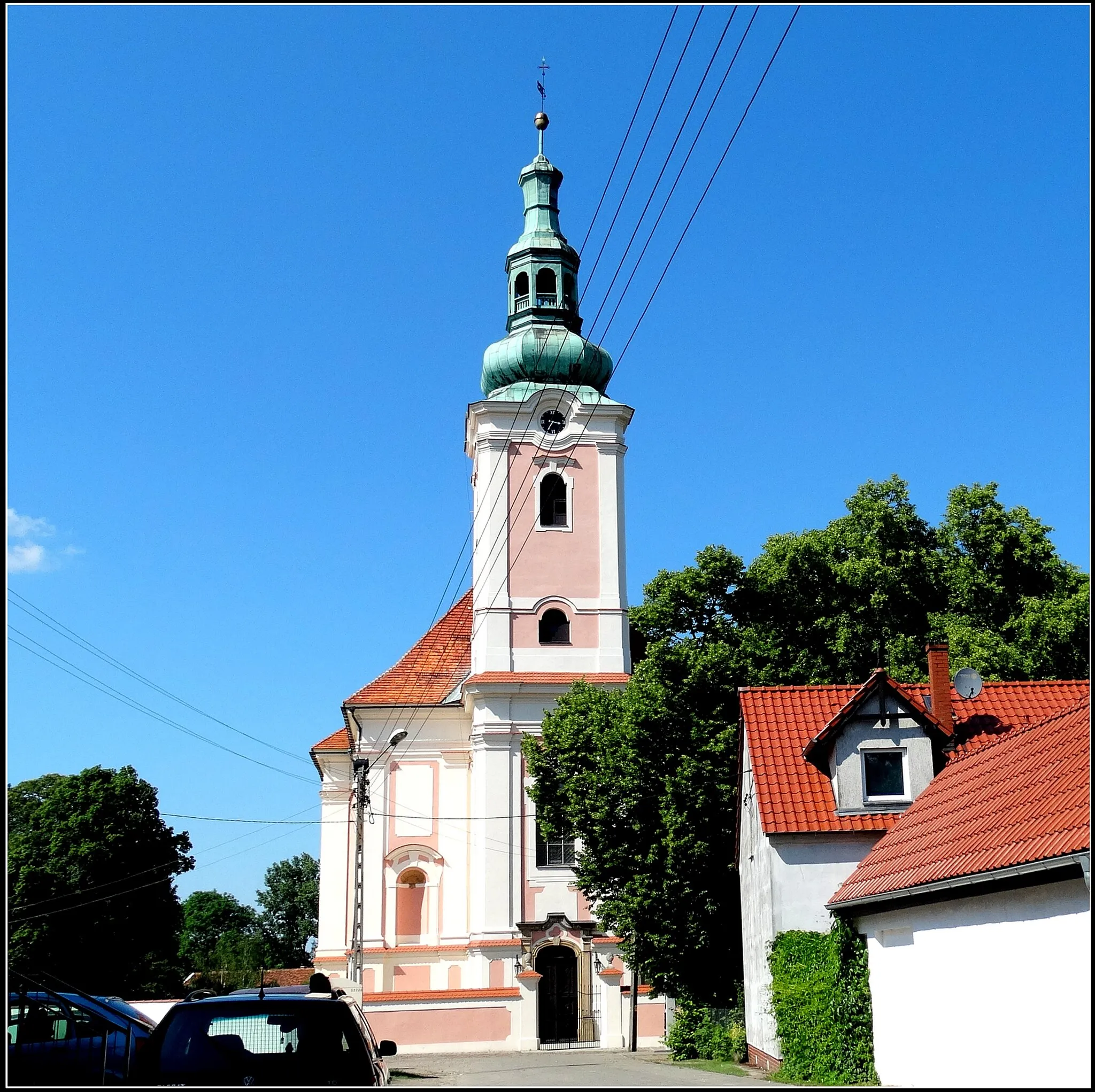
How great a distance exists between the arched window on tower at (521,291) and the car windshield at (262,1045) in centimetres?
3806

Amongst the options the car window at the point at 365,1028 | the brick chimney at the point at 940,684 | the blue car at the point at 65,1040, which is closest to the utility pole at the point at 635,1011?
the brick chimney at the point at 940,684

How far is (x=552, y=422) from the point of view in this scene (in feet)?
144

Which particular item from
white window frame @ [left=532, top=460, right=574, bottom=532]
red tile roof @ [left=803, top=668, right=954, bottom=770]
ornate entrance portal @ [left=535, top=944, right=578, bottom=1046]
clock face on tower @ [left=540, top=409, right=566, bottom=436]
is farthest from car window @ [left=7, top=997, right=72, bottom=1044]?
clock face on tower @ [left=540, top=409, right=566, bottom=436]

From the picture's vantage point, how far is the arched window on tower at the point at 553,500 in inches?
1700

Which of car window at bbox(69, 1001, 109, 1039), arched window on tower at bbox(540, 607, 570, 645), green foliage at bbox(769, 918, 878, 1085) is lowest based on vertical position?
green foliage at bbox(769, 918, 878, 1085)

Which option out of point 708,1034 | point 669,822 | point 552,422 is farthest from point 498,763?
point 708,1034

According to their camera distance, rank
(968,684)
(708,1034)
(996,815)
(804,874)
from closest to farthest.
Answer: (996,815)
(804,874)
(968,684)
(708,1034)

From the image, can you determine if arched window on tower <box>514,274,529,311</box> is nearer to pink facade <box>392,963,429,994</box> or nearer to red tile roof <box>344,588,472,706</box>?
red tile roof <box>344,588,472,706</box>

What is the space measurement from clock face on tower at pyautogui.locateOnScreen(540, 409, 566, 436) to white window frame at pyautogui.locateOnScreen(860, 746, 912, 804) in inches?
907

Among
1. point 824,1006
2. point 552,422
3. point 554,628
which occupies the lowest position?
point 824,1006

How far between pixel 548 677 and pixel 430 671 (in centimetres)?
605

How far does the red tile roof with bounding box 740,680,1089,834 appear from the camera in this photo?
2195 cm

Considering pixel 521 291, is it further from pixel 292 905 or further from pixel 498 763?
pixel 292 905

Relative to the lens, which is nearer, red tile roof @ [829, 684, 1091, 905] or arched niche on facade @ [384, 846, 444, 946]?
red tile roof @ [829, 684, 1091, 905]
